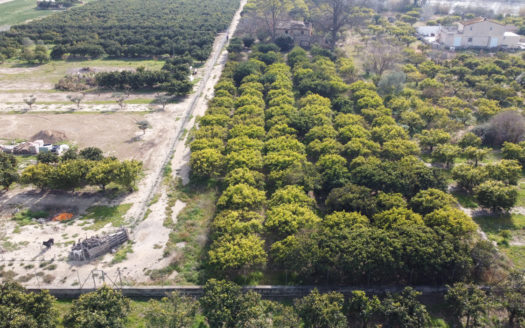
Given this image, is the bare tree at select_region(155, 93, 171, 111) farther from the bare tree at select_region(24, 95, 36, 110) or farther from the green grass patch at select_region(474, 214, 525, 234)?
the green grass patch at select_region(474, 214, 525, 234)

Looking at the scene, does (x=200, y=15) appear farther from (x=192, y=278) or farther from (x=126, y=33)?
(x=192, y=278)

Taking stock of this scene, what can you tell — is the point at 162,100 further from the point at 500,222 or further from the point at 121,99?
the point at 500,222

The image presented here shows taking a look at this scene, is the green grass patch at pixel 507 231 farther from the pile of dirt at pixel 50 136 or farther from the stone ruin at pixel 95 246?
the pile of dirt at pixel 50 136

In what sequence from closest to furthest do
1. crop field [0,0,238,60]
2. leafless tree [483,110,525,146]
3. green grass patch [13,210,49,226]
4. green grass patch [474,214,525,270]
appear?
1. green grass patch [474,214,525,270]
2. green grass patch [13,210,49,226]
3. leafless tree [483,110,525,146]
4. crop field [0,0,238,60]

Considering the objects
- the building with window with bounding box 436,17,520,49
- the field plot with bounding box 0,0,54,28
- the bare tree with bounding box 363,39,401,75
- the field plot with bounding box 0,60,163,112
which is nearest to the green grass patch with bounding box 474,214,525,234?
the bare tree with bounding box 363,39,401,75

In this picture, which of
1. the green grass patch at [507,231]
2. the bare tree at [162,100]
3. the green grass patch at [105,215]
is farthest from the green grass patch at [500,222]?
the bare tree at [162,100]

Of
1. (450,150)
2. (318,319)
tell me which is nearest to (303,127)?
(450,150)
